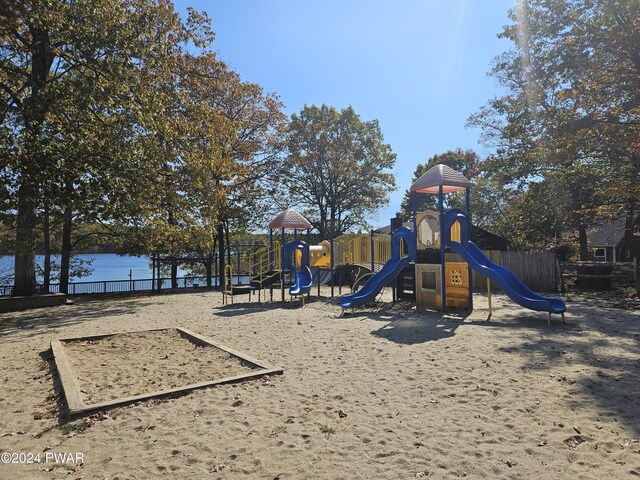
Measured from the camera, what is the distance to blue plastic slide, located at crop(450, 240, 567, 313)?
9820mm

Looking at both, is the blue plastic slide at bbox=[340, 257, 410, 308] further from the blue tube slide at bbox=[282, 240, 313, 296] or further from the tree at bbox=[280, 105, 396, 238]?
the tree at bbox=[280, 105, 396, 238]

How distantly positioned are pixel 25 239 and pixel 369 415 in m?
15.7

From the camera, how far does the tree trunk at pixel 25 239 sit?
43.2ft

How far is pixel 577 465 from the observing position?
3.18 metres

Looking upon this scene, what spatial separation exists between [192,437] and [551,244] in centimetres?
3441

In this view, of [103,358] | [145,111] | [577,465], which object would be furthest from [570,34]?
[103,358]

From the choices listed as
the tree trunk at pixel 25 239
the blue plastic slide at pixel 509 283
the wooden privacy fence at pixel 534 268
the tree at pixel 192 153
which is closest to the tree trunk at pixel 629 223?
the wooden privacy fence at pixel 534 268

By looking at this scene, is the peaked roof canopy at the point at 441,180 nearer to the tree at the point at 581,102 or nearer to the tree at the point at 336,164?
the tree at the point at 581,102

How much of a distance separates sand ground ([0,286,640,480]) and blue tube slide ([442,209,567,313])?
59.2 inches

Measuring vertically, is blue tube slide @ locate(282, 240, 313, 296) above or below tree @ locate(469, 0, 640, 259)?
below

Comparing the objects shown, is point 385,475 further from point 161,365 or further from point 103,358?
point 103,358

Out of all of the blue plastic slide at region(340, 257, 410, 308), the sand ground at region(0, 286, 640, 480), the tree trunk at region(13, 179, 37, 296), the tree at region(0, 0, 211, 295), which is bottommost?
the sand ground at region(0, 286, 640, 480)

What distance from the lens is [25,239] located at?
14898 millimetres

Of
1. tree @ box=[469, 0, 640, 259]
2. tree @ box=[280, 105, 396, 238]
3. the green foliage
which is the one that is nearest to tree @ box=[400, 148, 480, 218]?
tree @ box=[280, 105, 396, 238]
